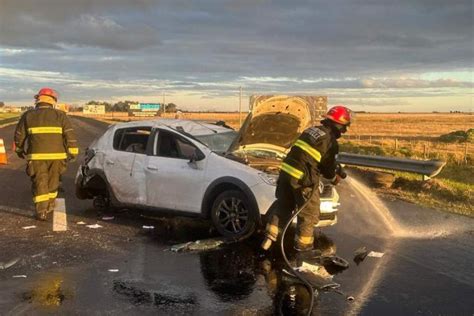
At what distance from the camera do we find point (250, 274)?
6.20 m

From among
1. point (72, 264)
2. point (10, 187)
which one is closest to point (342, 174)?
point (72, 264)

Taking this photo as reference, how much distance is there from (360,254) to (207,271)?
202cm

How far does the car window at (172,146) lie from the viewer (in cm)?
848

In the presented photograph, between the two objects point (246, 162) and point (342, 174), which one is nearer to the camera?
point (342, 174)

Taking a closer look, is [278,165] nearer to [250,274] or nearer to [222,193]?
[222,193]

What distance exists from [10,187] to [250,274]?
330 inches

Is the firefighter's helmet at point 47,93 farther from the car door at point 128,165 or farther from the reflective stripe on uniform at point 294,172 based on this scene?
the reflective stripe on uniform at point 294,172

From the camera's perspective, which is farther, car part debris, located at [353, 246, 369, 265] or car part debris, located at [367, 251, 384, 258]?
car part debris, located at [367, 251, 384, 258]

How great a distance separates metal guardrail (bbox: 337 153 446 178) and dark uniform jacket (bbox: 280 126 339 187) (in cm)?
548

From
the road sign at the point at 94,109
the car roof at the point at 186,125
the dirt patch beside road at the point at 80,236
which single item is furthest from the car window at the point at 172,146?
the road sign at the point at 94,109

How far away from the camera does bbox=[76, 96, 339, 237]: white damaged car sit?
7.75 m

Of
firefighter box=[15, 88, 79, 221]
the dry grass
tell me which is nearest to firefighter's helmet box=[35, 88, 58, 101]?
firefighter box=[15, 88, 79, 221]

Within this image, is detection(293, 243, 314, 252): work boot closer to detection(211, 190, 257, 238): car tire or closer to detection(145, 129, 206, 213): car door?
detection(211, 190, 257, 238): car tire

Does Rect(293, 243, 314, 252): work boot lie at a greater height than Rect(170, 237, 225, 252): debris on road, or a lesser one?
greater
